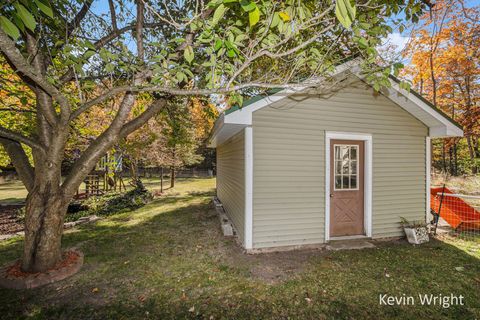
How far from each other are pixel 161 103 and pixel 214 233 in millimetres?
3487

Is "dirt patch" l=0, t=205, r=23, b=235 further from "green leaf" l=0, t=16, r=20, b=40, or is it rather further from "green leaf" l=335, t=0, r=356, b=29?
"green leaf" l=335, t=0, r=356, b=29

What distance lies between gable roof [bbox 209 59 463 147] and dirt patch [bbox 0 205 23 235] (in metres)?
7.07

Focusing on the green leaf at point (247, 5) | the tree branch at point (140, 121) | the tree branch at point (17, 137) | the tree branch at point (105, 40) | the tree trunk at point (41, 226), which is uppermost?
the tree branch at point (105, 40)

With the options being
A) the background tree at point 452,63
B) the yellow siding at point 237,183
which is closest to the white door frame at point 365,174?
the yellow siding at point 237,183

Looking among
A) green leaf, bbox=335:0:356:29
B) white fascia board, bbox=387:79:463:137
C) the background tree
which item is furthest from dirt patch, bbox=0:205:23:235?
the background tree

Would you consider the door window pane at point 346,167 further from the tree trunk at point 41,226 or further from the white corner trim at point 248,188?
the tree trunk at point 41,226

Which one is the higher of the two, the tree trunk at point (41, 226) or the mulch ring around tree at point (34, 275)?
the tree trunk at point (41, 226)

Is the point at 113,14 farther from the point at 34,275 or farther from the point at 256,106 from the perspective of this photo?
the point at 34,275

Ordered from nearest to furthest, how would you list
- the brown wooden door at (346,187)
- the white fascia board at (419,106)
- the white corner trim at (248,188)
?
the white corner trim at (248,188) < the white fascia board at (419,106) < the brown wooden door at (346,187)

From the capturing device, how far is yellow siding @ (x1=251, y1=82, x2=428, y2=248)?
455 centimetres

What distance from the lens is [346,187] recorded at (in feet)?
17.0

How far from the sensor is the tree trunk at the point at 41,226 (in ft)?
11.4

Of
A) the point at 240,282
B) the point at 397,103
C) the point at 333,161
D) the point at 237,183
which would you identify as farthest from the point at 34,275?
the point at 397,103

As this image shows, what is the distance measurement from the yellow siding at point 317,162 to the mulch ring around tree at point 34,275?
3236 millimetres
